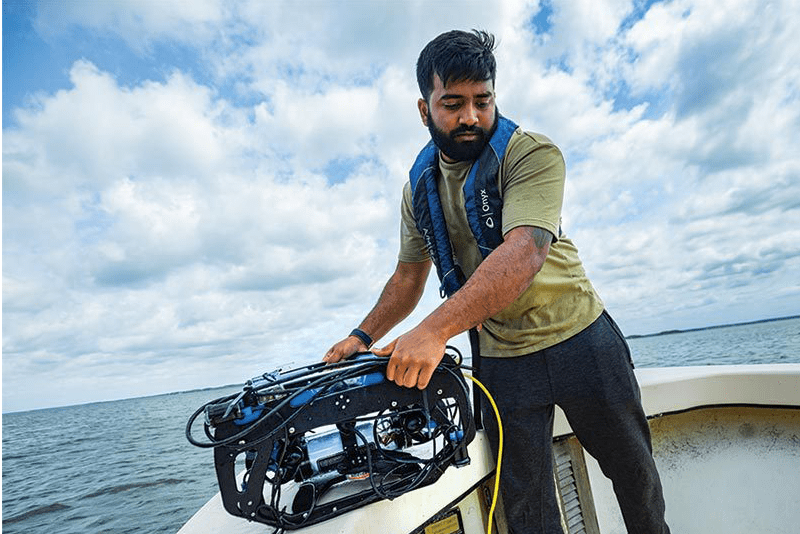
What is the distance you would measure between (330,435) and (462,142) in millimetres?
1105

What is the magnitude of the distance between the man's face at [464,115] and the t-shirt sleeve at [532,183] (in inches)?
5.3

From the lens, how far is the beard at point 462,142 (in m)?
1.69

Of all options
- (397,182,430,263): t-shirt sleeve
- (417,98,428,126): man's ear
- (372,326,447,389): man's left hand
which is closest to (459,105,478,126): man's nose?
(417,98,428,126): man's ear

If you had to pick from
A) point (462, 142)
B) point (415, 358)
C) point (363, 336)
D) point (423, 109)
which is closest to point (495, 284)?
point (415, 358)

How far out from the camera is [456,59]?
5.34 feet

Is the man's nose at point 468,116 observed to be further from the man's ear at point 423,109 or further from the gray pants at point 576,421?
the gray pants at point 576,421

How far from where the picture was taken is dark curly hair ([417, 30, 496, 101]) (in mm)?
1628

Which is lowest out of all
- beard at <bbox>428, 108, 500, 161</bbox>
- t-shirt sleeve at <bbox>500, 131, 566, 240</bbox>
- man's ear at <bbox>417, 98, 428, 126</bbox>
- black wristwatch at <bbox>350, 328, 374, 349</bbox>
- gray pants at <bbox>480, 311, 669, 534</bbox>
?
gray pants at <bbox>480, 311, 669, 534</bbox>

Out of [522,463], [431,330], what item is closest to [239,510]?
[431,330]

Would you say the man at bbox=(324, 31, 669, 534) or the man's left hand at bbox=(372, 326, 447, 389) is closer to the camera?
the man's left hand at bbox=(372, 326, 447, 389)

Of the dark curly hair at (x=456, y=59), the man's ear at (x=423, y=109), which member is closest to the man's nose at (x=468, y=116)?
the dark curly hair at (x=456, y=59)

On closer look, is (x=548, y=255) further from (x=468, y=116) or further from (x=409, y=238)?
(x=409, y=238)

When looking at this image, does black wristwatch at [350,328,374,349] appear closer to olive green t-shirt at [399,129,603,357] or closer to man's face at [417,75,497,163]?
olive green t-shirt at [399,129,603,357]

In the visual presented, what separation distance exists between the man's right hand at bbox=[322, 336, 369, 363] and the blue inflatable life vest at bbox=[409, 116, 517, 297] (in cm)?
40
